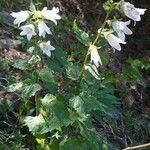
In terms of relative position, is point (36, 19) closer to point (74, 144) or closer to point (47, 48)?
point (47, 48)

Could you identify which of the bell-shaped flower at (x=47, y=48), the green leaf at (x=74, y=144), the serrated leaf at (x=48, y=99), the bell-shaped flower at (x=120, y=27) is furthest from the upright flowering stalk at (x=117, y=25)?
the green leaf at (x=74, y=144)

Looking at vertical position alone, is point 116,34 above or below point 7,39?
above

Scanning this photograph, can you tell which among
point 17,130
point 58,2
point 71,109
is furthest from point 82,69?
→ point 58,2

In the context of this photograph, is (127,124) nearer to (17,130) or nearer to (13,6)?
(17,130)

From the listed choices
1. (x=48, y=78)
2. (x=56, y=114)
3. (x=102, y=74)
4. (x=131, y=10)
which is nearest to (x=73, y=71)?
(x=48, y=78)

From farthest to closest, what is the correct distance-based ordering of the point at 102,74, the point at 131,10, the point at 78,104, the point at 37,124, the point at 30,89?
the point at 102,74 < the point at 37,124 < the point at 30,89 < the point at 78,104 < the point at 131,10

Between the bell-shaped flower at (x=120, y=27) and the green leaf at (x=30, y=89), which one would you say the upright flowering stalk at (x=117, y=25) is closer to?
the bell-shaped flower at (x=120, y=27)

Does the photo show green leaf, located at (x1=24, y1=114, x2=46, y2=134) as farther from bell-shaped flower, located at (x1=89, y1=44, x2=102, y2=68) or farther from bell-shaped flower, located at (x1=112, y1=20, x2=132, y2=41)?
bell-shaped flower, located at (x1=112, y1=20, x2=132, y2=41)
